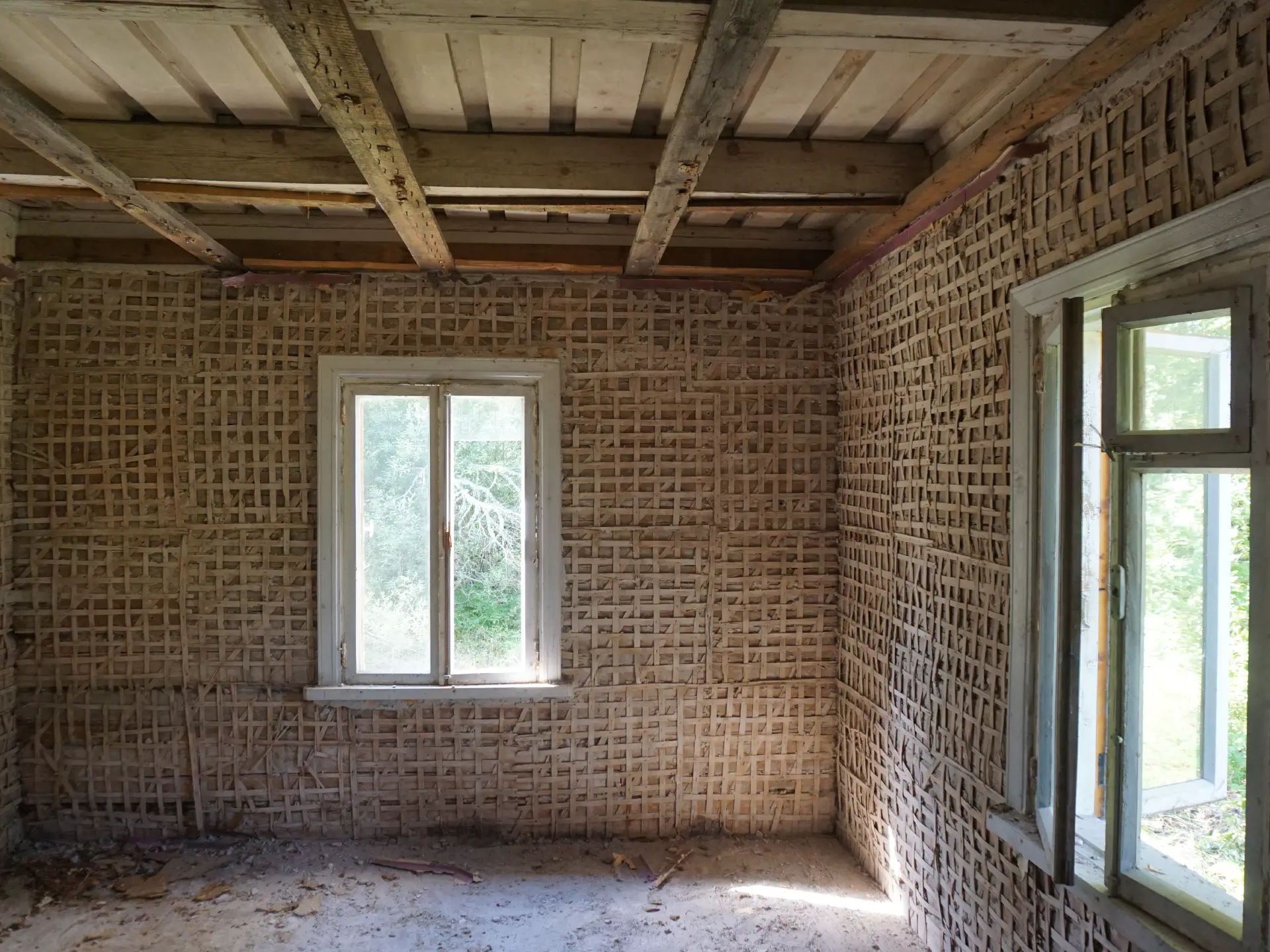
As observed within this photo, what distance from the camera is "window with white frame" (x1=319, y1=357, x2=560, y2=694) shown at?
3160 mm

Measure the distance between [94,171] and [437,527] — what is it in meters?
1.68

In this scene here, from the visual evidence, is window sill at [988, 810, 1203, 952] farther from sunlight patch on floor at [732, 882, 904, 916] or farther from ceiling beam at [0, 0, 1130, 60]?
ceiling beam at [0, 0, 1130, 60]

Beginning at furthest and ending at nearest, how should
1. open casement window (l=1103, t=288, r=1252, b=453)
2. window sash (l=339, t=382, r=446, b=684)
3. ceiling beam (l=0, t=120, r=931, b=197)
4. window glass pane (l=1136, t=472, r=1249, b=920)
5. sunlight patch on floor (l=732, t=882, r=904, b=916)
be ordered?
window sash (l=339, t=382, r=446, b=684)
sunlight patch on floor (l=732, t=882, r=904, b=916)
ceiling beam (l=0, t=120, r=931, b=197)
window glass pane (l=1136, t=472, r=1249, b=920)
open casement window (l=1103, t=288, r=1252, b=453)

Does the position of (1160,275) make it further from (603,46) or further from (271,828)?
(271,828)

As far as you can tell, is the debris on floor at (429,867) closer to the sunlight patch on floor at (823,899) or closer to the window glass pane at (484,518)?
the window glass pane at (484,518)

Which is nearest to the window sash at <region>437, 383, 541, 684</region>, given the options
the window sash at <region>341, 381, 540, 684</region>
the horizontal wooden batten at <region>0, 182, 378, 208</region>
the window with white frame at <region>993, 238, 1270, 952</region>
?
the window sash at <region>341, 381, 540, 684</region>

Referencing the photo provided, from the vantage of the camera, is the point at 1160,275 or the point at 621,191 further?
the point at 621,191

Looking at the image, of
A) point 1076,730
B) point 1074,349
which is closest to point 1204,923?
point 1076,730

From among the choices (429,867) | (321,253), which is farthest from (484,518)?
(429,867)

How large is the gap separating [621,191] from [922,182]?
95 centimetres

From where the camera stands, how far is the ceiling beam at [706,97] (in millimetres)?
1439

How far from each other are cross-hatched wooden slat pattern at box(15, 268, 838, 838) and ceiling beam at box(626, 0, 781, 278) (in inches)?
37.4

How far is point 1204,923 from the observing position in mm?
1476

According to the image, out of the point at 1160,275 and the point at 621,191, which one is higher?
the point at 621,191
